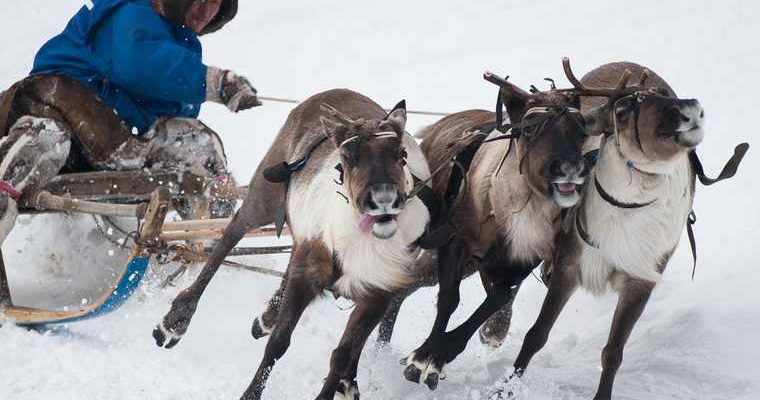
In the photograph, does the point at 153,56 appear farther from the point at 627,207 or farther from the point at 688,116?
the point at 688,116

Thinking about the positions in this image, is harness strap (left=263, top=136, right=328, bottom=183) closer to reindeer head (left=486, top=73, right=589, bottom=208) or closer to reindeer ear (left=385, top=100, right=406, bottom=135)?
reindeer ear (left=385, top=100, right=406, bottom=135)

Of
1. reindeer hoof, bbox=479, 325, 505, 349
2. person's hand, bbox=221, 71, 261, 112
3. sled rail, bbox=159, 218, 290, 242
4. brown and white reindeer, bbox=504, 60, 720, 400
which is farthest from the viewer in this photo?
reindeer hoof, bbox=479, 325, 505, 349

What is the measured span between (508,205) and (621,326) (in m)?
0.88

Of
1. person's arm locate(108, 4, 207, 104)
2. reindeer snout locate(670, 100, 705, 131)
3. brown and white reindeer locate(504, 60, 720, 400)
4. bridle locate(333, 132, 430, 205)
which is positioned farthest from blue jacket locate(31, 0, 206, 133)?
reindeer snout locate(670, 100, 705, 131)

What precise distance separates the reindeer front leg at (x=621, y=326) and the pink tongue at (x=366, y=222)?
148 centimetres

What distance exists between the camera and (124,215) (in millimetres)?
6859

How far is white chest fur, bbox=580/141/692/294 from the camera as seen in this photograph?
5.08 meters

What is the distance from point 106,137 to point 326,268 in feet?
8.27

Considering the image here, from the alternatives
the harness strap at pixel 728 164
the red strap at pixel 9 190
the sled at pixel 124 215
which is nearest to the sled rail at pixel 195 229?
the sled at pixel 124 215

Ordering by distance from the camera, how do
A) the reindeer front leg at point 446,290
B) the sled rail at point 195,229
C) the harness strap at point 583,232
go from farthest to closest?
1. the sled rail at point 195,229
2. the reindeer front leg at point 446,290
3. the harness strap at point 583,232

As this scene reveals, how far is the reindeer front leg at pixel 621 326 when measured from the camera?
5414mm

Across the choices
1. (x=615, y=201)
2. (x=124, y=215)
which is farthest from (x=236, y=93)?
(x=615, y=201)

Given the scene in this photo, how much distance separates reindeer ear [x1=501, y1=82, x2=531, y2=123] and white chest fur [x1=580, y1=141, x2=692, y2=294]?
0.49 meters

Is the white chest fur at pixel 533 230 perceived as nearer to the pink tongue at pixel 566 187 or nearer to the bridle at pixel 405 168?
the pink tongue at pixel 566 187
